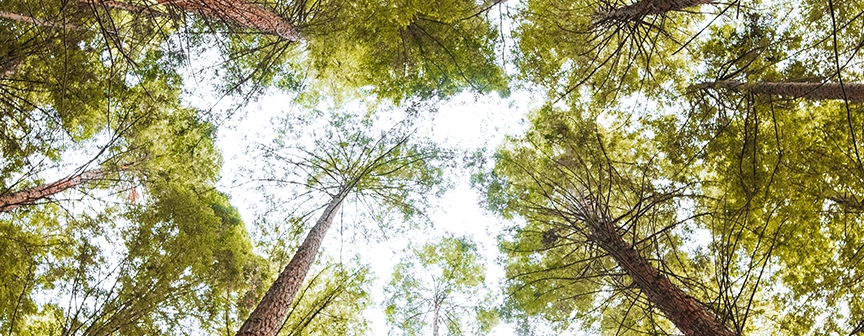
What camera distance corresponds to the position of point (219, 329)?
7066mm

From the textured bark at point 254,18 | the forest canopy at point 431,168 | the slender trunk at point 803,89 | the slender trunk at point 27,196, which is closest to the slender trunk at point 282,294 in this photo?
the forest canopy at point 431,168

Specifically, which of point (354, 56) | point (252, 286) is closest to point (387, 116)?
point (354, 56)

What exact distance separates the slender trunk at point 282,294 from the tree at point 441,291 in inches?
144

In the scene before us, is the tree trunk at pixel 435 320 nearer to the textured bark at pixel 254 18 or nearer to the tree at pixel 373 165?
the tree at pixel 373 165

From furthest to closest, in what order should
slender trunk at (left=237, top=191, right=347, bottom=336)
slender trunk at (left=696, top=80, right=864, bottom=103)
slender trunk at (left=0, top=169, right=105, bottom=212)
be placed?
slender trunk at (left=0, top=169, right=105, bottom=212), slender trunk at (left=237, top=191, right=347, bottom=336), slender trunk at (left=696, top=80, right=864, bottom=103)

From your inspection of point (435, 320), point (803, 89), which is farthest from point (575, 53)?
point (435, 320)

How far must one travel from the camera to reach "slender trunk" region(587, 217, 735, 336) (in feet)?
12.5

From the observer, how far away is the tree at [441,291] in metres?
10.9

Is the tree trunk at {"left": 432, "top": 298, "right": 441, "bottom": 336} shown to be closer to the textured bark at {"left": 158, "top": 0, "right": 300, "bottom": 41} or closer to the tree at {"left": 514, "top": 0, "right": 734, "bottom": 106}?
the tree at {"left": 514, "top": 0, "right": 734, "bottom": 106}

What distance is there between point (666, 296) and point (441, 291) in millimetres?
7696

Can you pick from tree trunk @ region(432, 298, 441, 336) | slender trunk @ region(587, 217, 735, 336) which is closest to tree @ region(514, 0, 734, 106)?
slender trunk @ region(587, 217, 735, 336)

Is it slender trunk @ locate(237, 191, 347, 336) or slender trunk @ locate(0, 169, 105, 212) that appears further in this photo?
slender trunk @ locate(0, 169, 105, 212)

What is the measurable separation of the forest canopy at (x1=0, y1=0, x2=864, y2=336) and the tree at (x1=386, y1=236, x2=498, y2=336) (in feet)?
0.18

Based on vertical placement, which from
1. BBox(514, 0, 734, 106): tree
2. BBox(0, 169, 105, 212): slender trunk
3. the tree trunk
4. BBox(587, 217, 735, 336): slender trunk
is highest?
BBox(514, 0, 734, 106): tree
